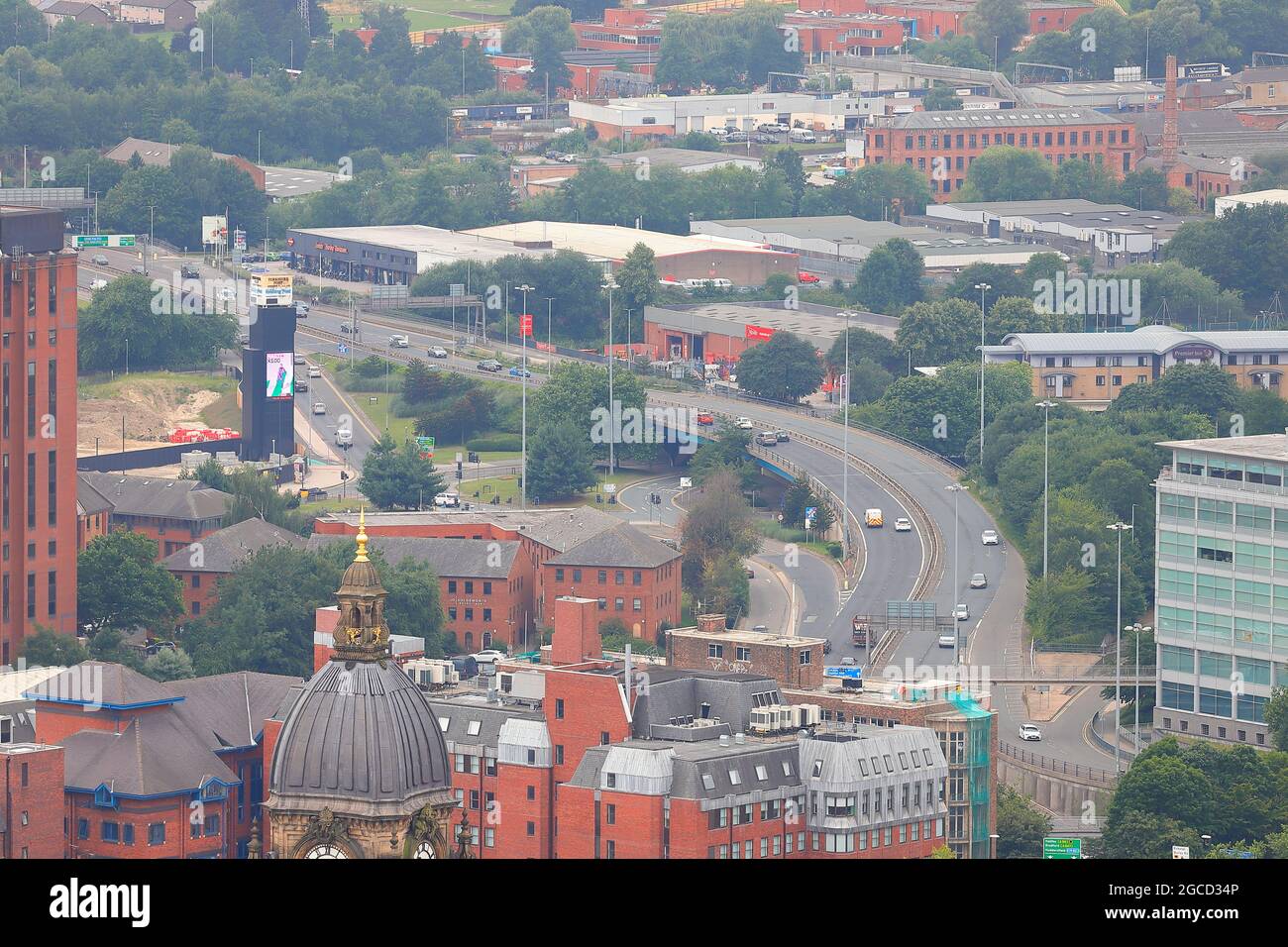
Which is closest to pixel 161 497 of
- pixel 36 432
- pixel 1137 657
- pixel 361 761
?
pixel 36 432

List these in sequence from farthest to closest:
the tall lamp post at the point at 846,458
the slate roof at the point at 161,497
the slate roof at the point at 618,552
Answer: the tall lamp post at the point at 846,458 < the slate roof at the point at 161,497 < the slate roof at the point at 618,552

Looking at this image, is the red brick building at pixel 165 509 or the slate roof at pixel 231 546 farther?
the red brick building at pixel 165 509

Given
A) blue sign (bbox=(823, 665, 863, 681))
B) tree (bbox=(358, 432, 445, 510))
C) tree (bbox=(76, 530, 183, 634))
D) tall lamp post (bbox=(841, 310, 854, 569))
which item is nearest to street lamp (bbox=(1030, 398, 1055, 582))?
tall lamp post (bbox=(841, 310, 854, 569))

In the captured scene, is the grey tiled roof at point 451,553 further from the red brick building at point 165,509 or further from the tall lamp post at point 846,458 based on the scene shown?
the tall lamp post at point 846,458

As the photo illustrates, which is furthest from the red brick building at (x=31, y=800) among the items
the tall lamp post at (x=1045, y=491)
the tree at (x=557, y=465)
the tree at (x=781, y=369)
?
the tree at (x=781, y=369)

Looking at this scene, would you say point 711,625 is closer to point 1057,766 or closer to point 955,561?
point 1057,766
